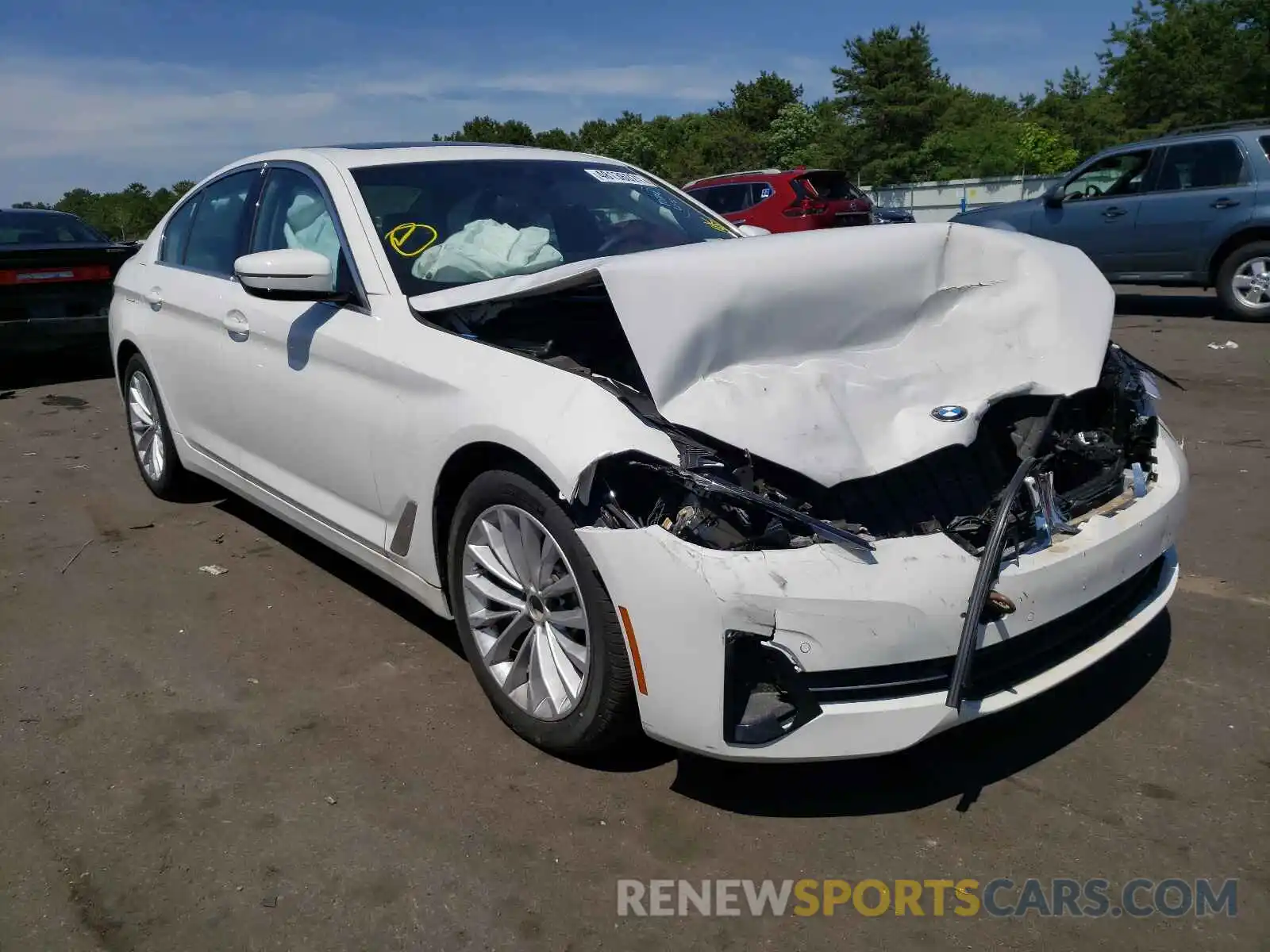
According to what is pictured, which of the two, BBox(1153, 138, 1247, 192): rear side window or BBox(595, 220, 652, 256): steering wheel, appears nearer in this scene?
BBox(595, 220, 652, 256): steering wheel

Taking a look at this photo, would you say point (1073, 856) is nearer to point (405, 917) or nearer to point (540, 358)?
point (405, 917)

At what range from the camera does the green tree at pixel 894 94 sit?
56.3 m

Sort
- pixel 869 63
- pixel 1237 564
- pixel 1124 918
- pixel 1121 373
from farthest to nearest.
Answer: pixel 869 63, pixel 1237 564, pixel 1121 373, pixel 1124 918

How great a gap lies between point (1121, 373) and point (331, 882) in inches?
108

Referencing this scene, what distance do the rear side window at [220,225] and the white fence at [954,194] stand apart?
27481 millimetres

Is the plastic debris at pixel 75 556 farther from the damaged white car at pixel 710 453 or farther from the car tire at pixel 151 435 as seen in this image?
the damaged white car at pixel 710 453

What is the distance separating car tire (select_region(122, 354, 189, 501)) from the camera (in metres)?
5.27

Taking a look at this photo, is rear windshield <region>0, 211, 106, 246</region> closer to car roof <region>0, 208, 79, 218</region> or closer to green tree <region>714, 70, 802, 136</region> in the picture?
car roof <region>0, 208, 79, 218</region>

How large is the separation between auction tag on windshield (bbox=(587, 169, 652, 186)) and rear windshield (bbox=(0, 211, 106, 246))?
710cm

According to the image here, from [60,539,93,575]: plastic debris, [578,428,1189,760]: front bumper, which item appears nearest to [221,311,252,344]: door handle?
[60,539,93,575]: plastic debris

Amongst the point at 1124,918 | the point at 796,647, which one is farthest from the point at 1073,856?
the point at 796,647

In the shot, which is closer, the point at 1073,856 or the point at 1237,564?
the point at 1073,856

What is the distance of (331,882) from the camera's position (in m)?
2.50

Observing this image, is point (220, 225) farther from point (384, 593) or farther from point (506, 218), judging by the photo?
point (384, 593)
